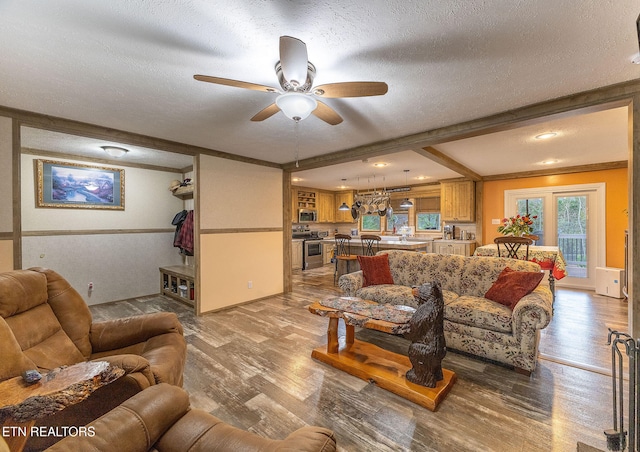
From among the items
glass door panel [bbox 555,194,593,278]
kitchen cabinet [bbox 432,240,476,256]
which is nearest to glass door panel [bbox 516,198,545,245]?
glass door panel [bbox 555,194,593,278]

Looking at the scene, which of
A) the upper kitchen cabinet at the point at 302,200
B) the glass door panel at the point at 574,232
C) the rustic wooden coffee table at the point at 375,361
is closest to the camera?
the rustic wooden coffee table at the point at 375,361

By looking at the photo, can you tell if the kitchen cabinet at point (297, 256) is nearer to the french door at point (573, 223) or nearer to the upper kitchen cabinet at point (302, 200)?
the upper kitchen cabinet at point (302, 200)

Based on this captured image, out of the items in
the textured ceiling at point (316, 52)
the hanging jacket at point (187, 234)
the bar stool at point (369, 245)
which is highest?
the textured ceiling at point (316, 52)

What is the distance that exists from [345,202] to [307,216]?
1623 mm

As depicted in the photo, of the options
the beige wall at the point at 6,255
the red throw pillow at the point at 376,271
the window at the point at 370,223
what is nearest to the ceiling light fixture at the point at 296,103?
the red throw pillow at the point at 376,271

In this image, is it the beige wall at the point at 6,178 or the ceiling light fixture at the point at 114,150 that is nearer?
the beige wall at the point at 6,178

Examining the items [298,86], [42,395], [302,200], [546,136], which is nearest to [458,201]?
[546,136]

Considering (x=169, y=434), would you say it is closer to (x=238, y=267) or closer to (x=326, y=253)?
(x=238, y=267)

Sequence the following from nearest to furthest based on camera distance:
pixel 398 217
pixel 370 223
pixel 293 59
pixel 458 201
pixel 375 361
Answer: pixel 293 59, pixel 375 361, pixel 458 201, pixel 398 217, pixel 370 223

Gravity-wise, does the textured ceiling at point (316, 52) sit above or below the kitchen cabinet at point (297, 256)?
above

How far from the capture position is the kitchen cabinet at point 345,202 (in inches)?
353

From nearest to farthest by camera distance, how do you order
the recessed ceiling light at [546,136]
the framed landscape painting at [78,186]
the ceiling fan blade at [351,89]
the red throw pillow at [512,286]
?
1. the ceiling fan blade at [351,89]
2. the red throw pillow at [512,286]
3. the recessed ceiling light at [546,136]
4. the framed landscape painting at [78,186]

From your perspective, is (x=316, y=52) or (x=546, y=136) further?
(x=546, y=136)

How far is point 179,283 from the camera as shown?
14.9ft
